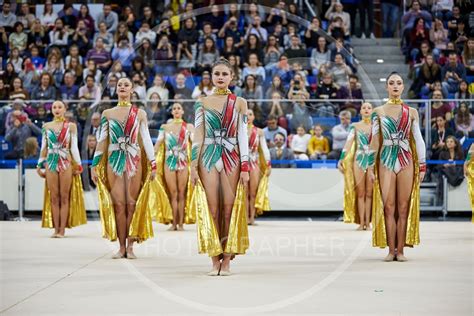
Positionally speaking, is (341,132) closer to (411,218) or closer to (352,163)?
(352,163)

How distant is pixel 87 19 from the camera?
1992cm

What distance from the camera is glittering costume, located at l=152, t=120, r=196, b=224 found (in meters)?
14.1

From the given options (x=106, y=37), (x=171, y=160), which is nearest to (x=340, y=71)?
(x=106, y=37)

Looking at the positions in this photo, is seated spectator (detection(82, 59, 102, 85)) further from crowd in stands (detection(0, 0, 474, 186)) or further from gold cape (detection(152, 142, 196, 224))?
gold cape (detection(152, 142, 196, 224))

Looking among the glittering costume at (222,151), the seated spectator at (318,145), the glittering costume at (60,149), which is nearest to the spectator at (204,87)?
the seated spectator at (318,145)

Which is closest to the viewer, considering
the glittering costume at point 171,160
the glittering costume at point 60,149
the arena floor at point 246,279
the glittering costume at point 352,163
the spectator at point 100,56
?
the arena floor at point 246,279

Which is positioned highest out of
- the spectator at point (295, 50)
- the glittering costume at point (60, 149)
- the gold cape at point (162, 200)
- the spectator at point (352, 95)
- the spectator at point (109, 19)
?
the spectator at point (109, 19)

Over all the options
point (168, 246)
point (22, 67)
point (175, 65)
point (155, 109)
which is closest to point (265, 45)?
point (175, 65)

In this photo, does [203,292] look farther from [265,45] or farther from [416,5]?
[416,5]

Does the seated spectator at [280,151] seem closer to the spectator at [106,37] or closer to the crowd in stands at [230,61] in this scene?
the crowd in stands at [230,61]

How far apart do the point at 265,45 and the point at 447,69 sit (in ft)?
11.3

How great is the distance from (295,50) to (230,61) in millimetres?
1284

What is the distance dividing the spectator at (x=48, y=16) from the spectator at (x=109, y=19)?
967mm

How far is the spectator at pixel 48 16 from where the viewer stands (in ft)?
66.0
